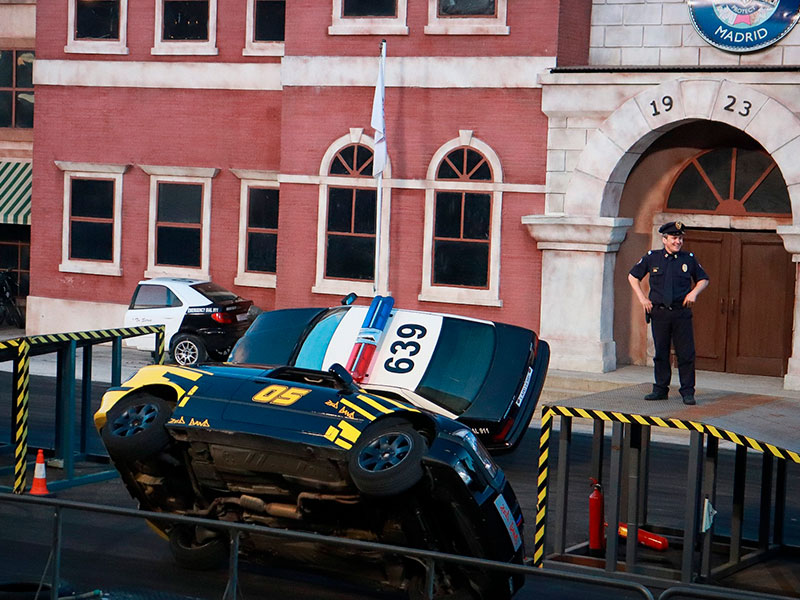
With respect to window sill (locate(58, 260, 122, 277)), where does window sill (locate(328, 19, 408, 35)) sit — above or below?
above

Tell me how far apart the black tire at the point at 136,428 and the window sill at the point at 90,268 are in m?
18.2

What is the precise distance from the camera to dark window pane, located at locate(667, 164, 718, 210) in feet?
74.1

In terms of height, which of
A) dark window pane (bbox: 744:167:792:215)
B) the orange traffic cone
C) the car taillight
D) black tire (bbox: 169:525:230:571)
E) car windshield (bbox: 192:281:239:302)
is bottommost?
the orange traffic cone

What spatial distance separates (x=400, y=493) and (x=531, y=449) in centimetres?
879

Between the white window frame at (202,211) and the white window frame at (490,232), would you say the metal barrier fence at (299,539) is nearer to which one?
the white window frame at (490,232)

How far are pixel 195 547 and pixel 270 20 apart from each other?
17.9 meters

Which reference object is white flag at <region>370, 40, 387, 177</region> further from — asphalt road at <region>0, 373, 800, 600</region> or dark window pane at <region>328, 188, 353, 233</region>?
asphalt road at <region>0, 373, 800, 600</region>

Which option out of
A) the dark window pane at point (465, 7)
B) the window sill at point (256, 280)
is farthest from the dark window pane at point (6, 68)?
the dark window pane at point (465, 7)

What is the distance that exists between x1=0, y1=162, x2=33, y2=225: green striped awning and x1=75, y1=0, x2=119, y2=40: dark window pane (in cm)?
412

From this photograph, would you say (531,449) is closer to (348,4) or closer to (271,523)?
(271,523)

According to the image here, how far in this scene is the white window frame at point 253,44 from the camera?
1000 inches

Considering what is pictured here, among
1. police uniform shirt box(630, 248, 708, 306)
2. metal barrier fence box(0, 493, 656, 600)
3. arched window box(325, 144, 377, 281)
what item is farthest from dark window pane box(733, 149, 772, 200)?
metal barrier fence box(0, 493, 656, 600)

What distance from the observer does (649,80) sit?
2156 centimetres

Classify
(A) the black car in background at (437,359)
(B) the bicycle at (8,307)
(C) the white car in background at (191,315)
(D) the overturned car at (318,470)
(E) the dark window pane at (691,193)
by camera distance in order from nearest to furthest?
(D) the overturned car at (318,470), (A) the black car in background at (437,359), (E) the dark window pane at (691,193), (C) the white car in background at (191,315), (B) the bicycle at (8,307)
